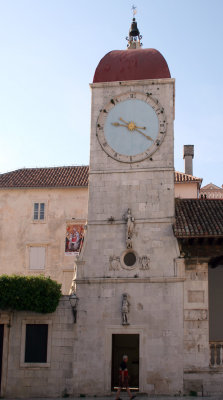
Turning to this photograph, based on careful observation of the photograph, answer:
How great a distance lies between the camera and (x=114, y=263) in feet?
70.6

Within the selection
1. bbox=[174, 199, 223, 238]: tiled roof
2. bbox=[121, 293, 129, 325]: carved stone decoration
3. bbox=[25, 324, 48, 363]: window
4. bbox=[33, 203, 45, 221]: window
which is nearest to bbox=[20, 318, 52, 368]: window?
bbox=[25, 324, 48, 363]: window

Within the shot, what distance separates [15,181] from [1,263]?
17.1ft

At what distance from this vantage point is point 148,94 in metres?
23.0

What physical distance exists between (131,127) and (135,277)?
5.94 m

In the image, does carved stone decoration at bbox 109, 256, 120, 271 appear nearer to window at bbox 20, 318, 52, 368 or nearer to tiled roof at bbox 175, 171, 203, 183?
window at bbox 20, 318, 52, 368

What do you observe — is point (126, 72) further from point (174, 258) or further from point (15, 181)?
point (15, 181)

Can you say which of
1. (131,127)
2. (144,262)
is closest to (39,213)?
(131,127)

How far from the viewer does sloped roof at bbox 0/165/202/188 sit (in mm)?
35438

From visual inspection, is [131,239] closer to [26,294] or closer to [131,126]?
[26,294]

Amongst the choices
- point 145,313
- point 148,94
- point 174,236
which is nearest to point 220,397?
point 145,313

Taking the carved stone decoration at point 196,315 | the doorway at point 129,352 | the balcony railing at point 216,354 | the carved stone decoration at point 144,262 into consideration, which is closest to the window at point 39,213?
the doorway at point 129,352

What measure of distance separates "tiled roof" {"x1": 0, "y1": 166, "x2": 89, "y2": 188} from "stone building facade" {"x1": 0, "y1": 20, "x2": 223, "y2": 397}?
12.5 meters

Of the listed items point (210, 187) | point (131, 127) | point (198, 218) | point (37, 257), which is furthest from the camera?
point (210, 187)

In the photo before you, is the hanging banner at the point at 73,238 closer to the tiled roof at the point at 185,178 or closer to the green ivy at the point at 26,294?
the tiled roof at the point at 185,178
